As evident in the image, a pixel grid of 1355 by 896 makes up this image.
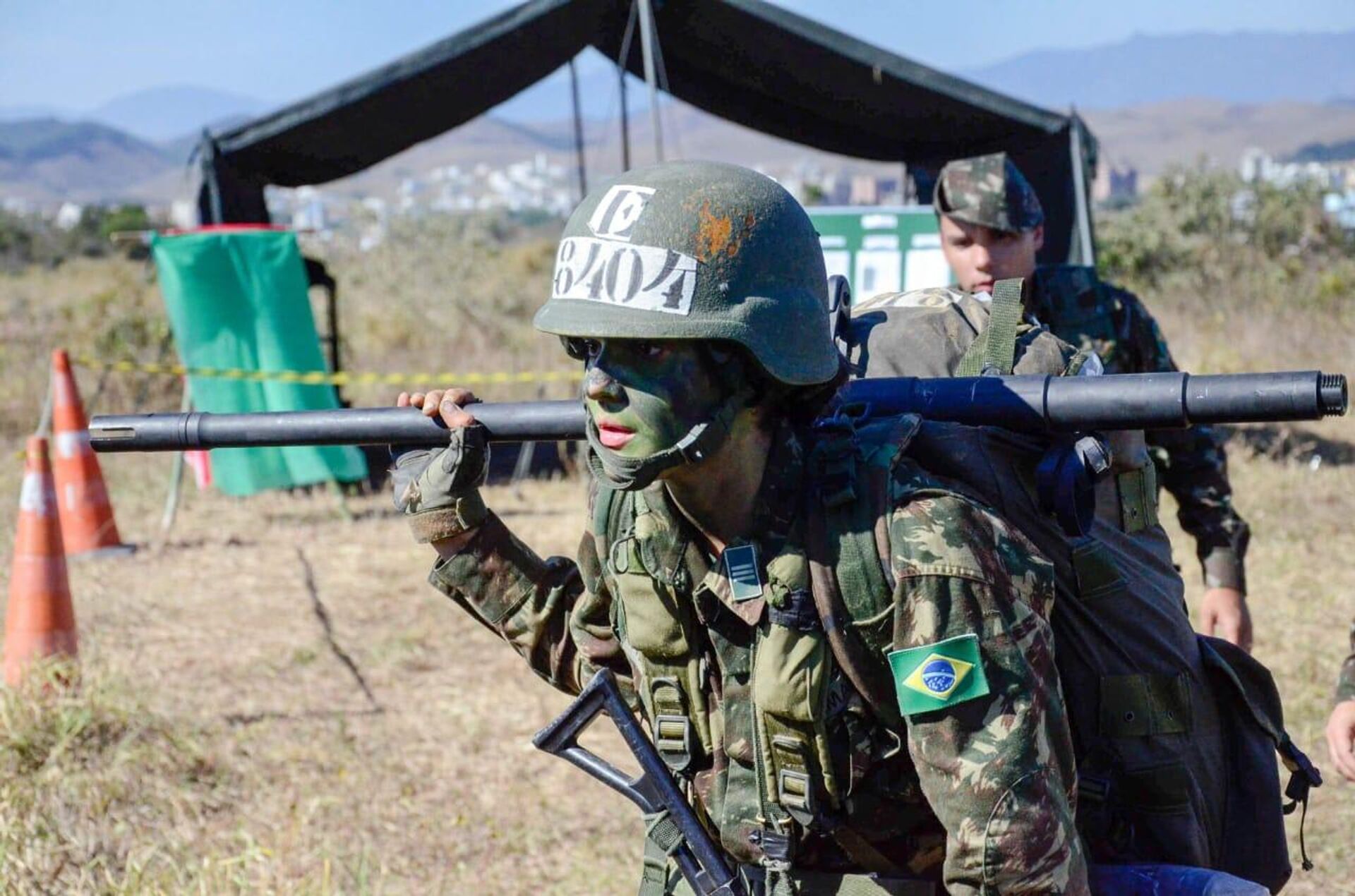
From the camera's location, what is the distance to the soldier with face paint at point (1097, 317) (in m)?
4.00

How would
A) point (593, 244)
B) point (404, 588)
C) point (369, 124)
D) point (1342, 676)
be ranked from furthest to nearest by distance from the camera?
point (369, 124), point (404, 588), point (1342, 676), point (593, 244)

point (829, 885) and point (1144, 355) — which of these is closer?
point (829, 885)

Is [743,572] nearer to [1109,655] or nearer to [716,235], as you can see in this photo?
[716,235]

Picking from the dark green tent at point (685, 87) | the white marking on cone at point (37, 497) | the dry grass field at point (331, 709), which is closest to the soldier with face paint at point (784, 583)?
the dry grass field at point (331, 709)

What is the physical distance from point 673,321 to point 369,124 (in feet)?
26.0

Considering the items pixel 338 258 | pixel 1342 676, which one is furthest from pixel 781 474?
pixel 338 258

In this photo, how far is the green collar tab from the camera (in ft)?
6.98

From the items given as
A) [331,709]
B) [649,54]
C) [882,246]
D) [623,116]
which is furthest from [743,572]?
[623,116]

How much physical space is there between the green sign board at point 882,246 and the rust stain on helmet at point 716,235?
22.8ft

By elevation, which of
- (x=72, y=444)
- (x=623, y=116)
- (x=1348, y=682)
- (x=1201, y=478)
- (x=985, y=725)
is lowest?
(x=72, y=444)

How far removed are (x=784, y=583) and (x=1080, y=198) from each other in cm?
766

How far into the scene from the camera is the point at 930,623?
193 centimetres

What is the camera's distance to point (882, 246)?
360 inches

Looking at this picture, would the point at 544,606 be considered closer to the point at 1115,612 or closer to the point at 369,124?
the point at 1115,612
